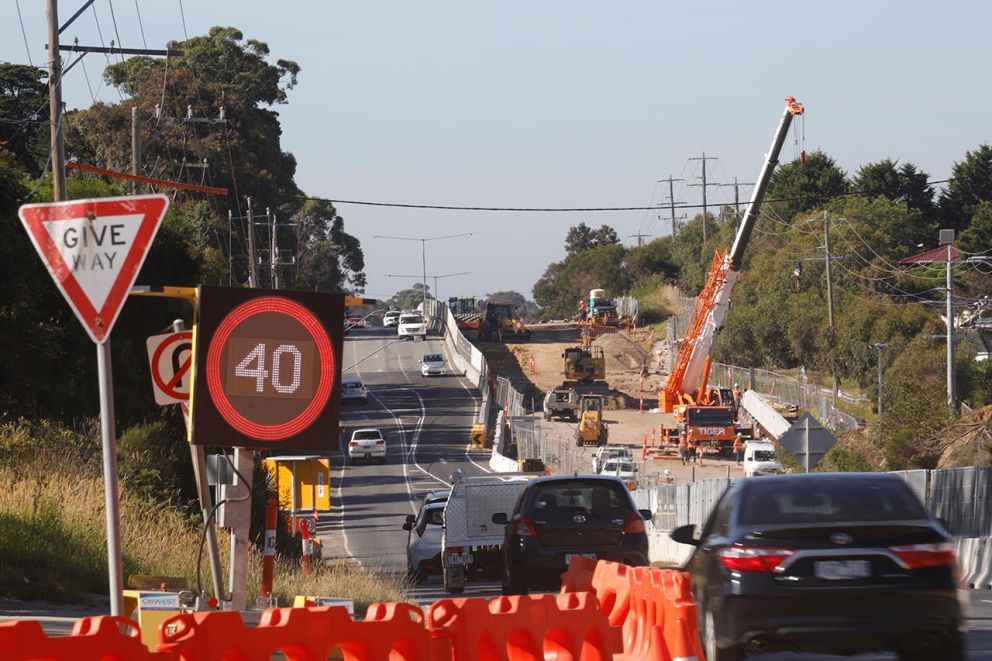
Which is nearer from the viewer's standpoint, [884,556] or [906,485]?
[884,556]

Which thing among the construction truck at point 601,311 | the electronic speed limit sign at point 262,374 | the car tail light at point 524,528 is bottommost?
the car tail light at point 524,528

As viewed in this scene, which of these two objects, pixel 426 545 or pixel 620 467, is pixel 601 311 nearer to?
pixel 620 467

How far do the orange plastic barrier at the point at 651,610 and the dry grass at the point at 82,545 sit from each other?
6245 mm

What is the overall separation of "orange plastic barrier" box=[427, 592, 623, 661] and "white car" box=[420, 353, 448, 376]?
87570mm

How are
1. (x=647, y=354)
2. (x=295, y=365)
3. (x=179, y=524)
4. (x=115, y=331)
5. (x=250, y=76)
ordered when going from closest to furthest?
(x=295, y=365)
(x=179, y=524)
(x=115, y=331)
(x=250, y=76)
(x=647, y=354)

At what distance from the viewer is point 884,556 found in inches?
397

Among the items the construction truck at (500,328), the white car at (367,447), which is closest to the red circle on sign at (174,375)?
the white car at (367,447)

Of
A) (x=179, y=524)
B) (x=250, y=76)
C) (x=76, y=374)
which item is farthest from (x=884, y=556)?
(x=250, y=76)

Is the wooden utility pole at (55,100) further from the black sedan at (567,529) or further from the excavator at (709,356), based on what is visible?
the excavator at (709,356)

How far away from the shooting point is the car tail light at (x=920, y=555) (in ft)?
Result: 33.1

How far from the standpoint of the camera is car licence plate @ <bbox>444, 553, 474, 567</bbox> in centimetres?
2250

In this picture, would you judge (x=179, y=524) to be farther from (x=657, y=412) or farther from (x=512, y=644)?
(x=657, y=412)

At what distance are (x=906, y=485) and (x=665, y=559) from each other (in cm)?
2348

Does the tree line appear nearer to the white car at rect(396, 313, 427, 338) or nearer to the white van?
the white van
